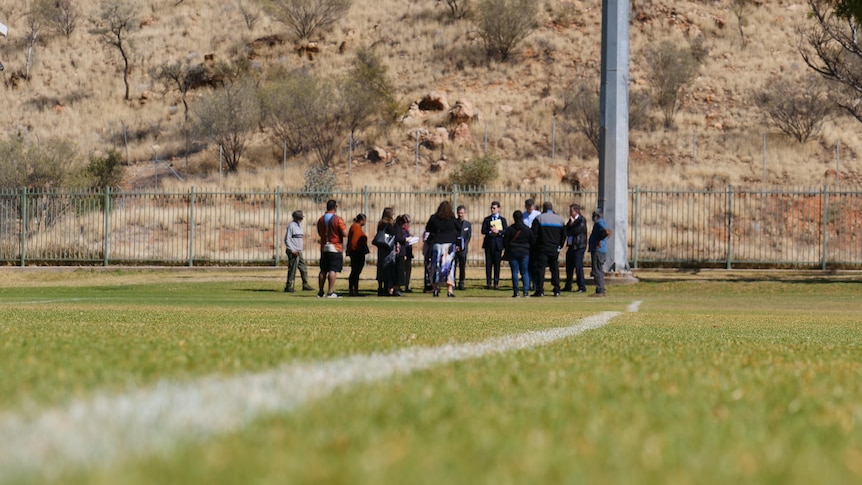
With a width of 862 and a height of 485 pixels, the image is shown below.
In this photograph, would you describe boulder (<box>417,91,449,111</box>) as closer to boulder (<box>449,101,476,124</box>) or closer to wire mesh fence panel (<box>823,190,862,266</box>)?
boulder (<box>449,101,476,124</box>)

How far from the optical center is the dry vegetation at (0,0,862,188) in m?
53.0

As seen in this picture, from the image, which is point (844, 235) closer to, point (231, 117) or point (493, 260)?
point (493, 260)

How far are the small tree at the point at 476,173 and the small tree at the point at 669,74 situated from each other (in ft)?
41.1

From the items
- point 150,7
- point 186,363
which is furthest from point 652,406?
point 150,7

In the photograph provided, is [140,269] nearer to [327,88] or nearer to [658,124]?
[327,88]

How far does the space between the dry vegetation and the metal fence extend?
6.17 meters

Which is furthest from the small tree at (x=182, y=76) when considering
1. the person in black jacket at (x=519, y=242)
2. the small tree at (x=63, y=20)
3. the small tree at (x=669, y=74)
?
the person in black jacket at (x=519, y=242)

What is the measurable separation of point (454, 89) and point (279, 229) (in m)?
26.9

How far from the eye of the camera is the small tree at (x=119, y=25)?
7050 cm

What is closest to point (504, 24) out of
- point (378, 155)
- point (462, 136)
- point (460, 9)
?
point (460, 9)

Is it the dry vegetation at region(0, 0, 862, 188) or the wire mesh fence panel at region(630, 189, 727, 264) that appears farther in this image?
the dry vegetation at region(0, 0, 862, 188)

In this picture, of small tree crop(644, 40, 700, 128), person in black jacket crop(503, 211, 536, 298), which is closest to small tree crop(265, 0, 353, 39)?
small tree crop(644, 40, 700, 128)

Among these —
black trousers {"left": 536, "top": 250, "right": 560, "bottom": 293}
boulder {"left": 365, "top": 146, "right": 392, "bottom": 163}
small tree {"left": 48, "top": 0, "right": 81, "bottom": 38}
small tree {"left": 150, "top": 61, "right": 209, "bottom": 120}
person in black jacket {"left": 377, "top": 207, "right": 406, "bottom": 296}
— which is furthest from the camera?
small tree {"left": 48, "top": 0, "right": 81, "bottom": 38}

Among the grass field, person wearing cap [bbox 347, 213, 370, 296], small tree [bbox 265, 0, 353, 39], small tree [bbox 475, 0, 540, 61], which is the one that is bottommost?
the grass field
